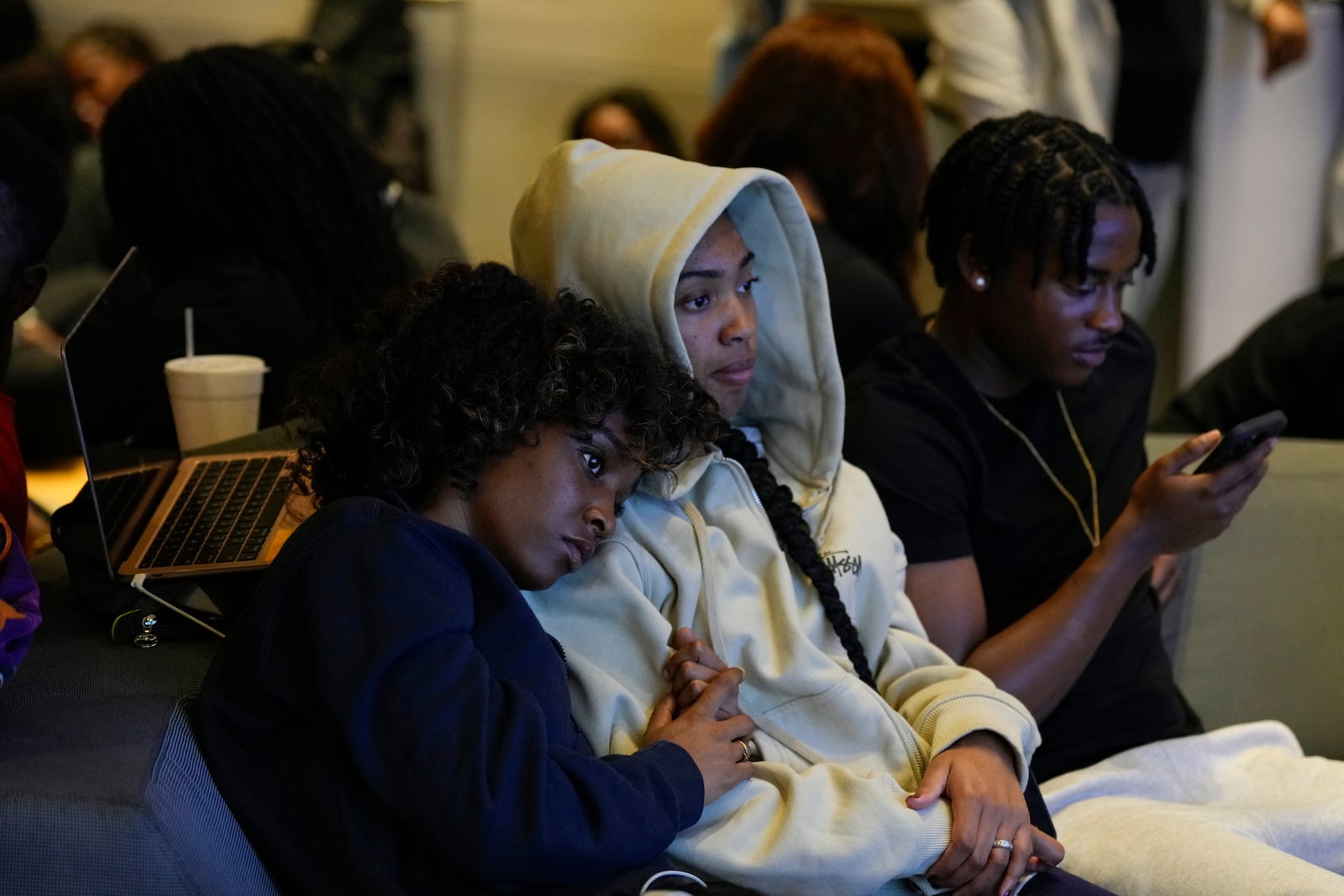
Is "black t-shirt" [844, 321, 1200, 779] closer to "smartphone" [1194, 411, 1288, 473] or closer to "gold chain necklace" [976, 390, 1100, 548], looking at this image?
"gold chain necklace" [976, 390, 1100, 548]

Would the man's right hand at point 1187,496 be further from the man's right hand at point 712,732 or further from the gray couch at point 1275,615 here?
the man's right hand at point 712,732

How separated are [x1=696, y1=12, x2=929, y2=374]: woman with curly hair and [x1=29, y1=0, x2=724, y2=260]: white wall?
82.1 inches

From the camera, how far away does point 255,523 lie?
1401 millimetres

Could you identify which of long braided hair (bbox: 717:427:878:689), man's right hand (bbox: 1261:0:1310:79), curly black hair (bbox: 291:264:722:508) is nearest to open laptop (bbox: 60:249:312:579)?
curly black hair (bbox: 291:264:722:508)

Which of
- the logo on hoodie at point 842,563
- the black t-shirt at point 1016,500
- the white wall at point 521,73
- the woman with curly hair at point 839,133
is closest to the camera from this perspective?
the logo on hoodie at point 842,563

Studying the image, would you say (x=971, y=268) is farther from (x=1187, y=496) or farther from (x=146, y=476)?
(x=146, y=476)

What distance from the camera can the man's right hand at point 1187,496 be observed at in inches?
59.6

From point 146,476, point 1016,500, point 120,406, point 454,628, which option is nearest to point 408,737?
point 454,628

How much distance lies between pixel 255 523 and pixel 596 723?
1.34 feet

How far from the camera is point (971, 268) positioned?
1.68 meters

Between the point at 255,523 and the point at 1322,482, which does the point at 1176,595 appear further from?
the point at 255,523

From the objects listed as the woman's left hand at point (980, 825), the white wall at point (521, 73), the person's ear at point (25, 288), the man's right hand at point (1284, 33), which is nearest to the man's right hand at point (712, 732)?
the woman's left hand at point (980, 825)

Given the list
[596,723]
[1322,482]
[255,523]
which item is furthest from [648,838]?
[1322,482]

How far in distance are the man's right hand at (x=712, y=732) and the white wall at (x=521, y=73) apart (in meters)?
3.41
